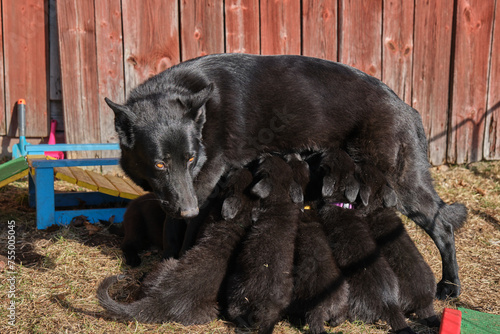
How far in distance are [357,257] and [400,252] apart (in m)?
0.34

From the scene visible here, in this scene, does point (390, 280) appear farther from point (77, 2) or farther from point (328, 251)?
point (77, 2)

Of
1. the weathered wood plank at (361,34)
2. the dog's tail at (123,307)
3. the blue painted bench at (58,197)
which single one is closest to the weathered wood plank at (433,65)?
the weathered wood plank at (361,34)

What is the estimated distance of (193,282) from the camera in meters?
2.60

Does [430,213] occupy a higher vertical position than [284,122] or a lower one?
lower

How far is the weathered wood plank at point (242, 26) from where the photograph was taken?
18.1 feet

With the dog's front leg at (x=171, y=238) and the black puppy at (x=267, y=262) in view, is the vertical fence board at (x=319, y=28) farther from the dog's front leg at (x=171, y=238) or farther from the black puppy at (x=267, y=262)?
the dog's front leg at (x=171, y=238)

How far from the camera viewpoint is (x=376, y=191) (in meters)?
3.16

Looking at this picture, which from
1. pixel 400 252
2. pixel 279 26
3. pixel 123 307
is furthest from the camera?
pixel 279 26

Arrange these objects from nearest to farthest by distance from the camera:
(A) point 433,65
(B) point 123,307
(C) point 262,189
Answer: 1. (B) point 123,307
2. (C) point 262,189
3. (A) point 433,65

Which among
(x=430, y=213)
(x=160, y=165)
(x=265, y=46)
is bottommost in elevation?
(x=430, y=213)

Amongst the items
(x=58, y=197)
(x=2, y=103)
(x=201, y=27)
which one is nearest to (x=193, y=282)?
(x=58, y=197)

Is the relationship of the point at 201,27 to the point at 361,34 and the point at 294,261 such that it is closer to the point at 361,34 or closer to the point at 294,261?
the point at 361,34

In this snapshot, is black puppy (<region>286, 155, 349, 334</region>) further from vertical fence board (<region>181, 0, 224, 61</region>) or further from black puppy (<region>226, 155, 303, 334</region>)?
vertical fence board (<region>181, 0, 224, 61</region>)

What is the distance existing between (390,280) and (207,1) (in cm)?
418
